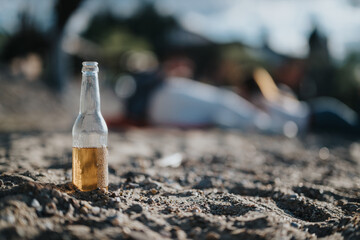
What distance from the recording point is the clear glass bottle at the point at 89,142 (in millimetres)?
1816

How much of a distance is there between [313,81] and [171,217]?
1367cm

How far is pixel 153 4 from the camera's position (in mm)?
38719

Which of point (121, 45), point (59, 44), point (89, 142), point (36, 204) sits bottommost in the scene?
point (36, 204)

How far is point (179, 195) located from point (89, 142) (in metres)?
0.64

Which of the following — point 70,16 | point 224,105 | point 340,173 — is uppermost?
point 70,16

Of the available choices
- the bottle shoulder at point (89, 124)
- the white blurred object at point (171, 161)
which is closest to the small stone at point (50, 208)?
the bottle shoulder at point (89, 124)

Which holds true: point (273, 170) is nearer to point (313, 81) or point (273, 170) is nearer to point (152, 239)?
point (152, 239)

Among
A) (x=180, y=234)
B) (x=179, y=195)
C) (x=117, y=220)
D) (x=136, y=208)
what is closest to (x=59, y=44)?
(x=179, y=195)

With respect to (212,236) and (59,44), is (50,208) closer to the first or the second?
(212,236)

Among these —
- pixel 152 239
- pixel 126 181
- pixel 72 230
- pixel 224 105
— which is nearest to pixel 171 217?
pixel 152 239

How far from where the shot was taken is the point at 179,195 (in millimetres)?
2092

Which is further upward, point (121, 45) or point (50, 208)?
point (121, 45)

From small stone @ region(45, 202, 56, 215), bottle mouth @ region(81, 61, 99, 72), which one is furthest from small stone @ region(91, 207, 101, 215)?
bottle mouth @ region(81, 61, 99, 72)

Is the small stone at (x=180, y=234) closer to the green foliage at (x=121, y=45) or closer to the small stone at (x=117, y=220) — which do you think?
the small stone at (x=117, y=220)
